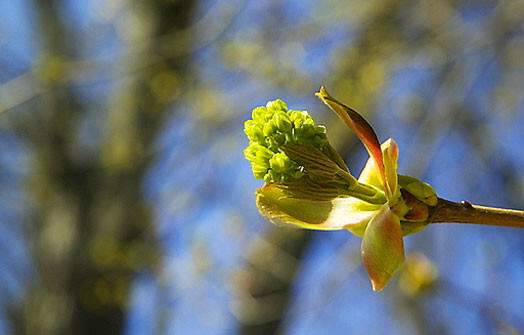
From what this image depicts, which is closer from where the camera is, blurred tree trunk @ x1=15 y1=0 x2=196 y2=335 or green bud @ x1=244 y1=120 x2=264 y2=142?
green bud @ x1=244 y1=120 x2=264 y2=142

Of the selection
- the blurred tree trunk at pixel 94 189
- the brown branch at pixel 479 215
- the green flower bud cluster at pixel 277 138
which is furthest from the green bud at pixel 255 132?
the blurred tree trunk at pixel 94 189

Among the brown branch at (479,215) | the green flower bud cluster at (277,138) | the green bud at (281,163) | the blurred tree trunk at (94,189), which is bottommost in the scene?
the brown branch at (479,215)

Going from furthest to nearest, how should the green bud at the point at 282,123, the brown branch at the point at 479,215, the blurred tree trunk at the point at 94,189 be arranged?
the blurred tree trunk at the point at 94,189, the green bud at the point at 282,123, the brown branch at the point at 479,215

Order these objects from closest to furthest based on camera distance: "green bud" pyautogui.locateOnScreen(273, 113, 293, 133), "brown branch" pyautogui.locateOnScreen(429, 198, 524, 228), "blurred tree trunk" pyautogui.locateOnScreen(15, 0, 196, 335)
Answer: "brown branch" pyautogui.locateOnScreen(429, 198, 524, 228), "green bud" pyautogui.locateOnScreen(273, 113, 293, 133), "blurred tree trunk" pyautogui.locateOnScreen(15, 0, 196, 335)

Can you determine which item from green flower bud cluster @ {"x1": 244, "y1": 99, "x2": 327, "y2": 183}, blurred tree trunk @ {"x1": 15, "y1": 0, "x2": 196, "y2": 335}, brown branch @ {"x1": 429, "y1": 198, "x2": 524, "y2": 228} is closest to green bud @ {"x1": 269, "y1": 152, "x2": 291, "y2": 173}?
green flower bud cluster @ {"x1": 244, "y1": 99, "x2": 327, "y2": 183}

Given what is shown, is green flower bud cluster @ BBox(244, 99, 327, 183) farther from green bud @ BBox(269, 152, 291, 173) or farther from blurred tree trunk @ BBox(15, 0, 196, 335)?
blurred tree trunk @ BBox(15, 0, 196, 335)

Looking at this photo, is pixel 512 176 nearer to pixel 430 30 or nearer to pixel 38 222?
pixel 430 30

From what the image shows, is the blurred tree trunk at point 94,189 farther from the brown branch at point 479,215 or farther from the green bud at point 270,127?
the brown branch at point 479,215

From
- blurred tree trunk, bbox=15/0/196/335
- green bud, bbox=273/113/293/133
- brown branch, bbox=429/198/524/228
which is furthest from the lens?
blurred tree trunk, bbox=15/0/196/335
